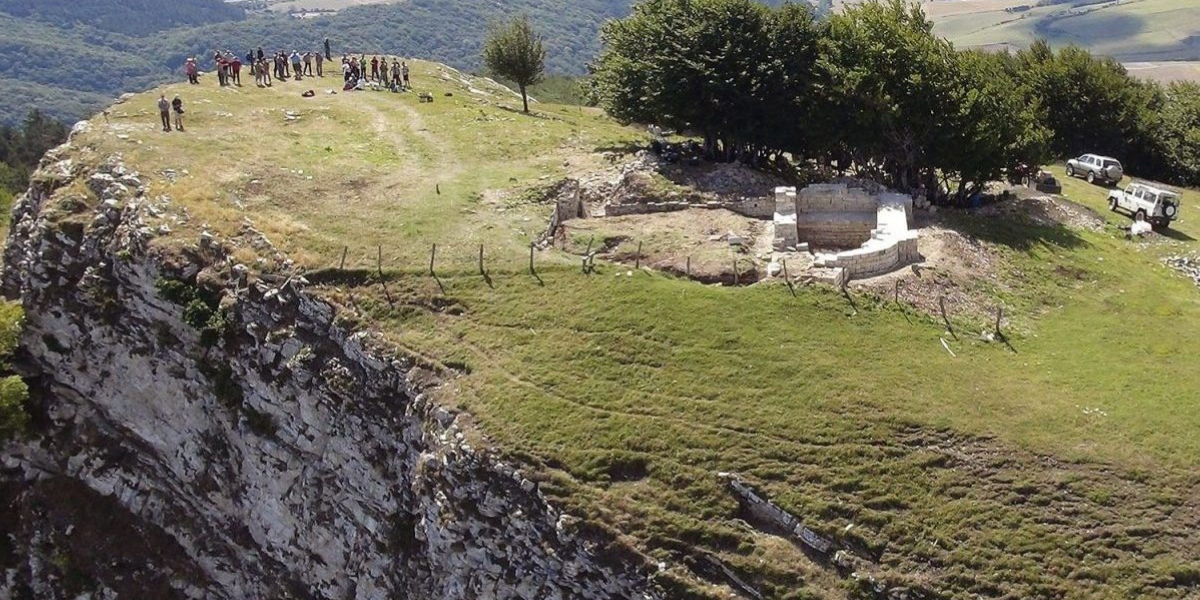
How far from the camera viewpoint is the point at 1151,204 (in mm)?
47281

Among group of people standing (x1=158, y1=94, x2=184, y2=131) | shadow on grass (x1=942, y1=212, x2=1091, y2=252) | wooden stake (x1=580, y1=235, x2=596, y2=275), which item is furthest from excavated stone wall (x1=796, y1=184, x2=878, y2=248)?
group of people standing (x1=158, y1=94, x2=184, y2=131)

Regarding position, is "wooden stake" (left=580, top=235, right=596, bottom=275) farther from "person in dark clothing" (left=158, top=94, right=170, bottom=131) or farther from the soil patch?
"person in dark clothing" (left=158, top=94, right=170, bottom=131)

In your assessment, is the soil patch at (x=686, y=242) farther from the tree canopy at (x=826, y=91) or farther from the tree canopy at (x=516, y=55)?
the tree canopy at (x=516, y=55)

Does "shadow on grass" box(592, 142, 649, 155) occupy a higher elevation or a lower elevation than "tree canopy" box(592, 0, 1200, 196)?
lower

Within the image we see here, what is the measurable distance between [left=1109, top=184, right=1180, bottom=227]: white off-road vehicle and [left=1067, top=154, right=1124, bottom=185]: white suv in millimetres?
11522

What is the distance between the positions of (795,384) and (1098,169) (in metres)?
42.3

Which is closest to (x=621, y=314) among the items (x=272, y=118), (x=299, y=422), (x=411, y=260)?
(x=411, y=260)

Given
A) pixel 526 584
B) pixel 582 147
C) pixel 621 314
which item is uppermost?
pixel 582 147

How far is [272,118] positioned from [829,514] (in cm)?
3920

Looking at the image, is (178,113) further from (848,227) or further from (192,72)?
(848,227)

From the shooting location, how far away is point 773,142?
155 feet

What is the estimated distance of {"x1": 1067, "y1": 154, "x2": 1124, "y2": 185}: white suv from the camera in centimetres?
6075

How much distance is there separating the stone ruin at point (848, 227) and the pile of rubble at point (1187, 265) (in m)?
12.0

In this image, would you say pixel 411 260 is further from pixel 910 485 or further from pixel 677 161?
pixel 910 485
